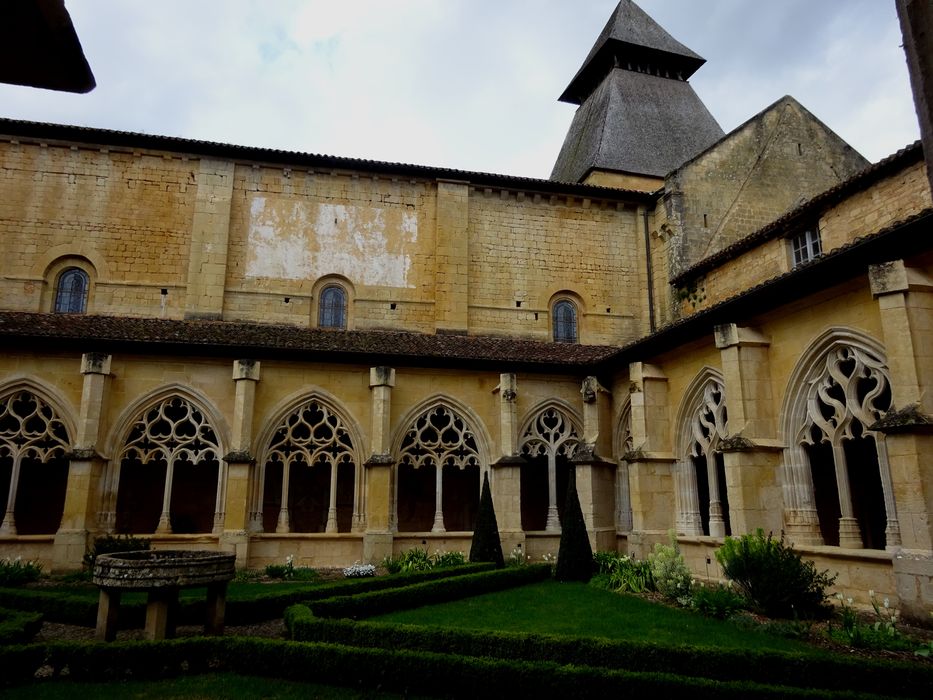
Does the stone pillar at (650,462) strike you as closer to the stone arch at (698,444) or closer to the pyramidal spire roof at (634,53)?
the stone arch at (698,444)

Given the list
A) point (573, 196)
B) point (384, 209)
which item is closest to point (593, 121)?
point (573, 196)

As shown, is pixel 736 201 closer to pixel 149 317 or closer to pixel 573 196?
pixel 573 196

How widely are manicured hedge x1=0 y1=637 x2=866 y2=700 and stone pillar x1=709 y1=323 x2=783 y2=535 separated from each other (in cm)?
530

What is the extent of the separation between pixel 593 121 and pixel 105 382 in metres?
18.7

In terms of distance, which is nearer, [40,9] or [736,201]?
[40,9]

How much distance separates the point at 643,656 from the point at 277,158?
15.6 m

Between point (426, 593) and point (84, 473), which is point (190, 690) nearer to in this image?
point (426, 593)

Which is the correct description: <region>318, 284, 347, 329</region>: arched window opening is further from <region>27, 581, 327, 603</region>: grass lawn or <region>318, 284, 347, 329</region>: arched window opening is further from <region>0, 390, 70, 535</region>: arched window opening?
<region>27, 581, 327, 603</region>: grass lawn

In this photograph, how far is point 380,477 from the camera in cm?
1413

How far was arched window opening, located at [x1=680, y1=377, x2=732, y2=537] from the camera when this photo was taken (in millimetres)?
11906

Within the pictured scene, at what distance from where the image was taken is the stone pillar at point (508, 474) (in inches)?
579

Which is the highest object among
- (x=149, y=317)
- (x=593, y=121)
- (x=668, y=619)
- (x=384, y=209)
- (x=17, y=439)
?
(x=593, y=121)

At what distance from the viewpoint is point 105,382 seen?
44.5ft

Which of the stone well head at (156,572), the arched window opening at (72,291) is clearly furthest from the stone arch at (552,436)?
the arched window opening at (72,291)
